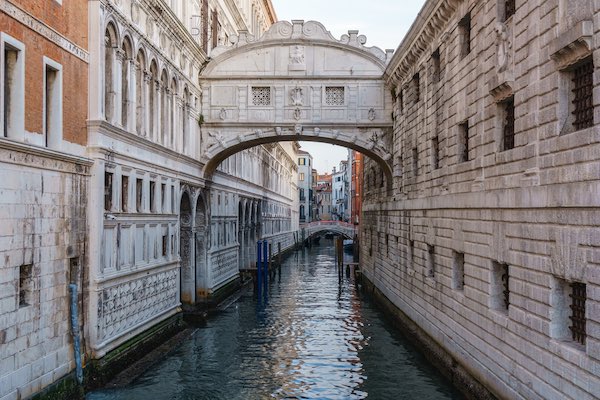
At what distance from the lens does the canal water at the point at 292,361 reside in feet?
42.0

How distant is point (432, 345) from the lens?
14.9 m

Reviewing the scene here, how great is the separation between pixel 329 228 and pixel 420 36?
160 feet

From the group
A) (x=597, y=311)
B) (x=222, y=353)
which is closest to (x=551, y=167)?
(x=597, y=311)

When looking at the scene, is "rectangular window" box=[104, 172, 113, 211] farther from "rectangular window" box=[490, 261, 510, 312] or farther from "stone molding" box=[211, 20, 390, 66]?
"stone molding" box=[211, 20, 390, 66]

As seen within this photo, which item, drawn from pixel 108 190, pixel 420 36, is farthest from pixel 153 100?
pixel 420 36

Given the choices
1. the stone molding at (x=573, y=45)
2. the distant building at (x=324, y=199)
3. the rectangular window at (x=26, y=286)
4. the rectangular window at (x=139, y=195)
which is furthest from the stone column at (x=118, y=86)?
the distant building at (x=324, y=199)

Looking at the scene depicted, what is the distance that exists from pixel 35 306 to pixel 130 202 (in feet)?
15.0

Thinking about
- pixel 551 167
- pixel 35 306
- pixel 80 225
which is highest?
pixel 551 167

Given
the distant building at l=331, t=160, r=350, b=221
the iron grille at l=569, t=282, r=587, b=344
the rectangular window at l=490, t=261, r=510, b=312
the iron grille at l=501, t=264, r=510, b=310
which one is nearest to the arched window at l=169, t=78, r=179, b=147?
the rectangular window at l=490, t=261, r=510, b=312

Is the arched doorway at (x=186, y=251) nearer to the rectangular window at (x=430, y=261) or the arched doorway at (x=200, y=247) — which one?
the arched doorway at (x=200, y=247)

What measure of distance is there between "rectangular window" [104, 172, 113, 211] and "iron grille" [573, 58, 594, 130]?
8283 millimetres

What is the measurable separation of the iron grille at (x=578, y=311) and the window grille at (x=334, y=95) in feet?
46.0

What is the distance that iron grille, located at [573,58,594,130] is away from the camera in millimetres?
7715

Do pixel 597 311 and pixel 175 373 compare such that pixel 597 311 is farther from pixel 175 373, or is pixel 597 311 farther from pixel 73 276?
pixel 175 373
